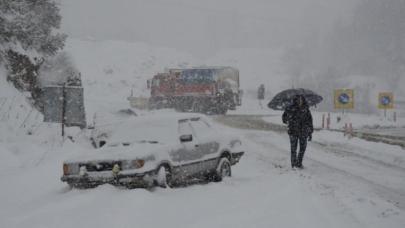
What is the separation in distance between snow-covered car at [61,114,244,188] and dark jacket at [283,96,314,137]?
190 cm

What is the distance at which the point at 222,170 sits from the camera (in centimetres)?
1105

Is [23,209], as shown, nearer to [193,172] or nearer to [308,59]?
[193,172]

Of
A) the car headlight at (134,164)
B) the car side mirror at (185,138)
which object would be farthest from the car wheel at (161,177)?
the car side mirror at (185,138)

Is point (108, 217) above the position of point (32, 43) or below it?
below

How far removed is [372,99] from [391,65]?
7108mm

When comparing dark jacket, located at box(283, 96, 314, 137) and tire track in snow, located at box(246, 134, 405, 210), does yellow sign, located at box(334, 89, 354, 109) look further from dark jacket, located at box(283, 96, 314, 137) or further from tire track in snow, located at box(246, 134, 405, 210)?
dark jacket, located at box(283, 96, 314, 137)

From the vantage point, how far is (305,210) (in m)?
7.84

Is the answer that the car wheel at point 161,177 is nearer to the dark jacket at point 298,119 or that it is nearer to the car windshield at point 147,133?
the car windshield at point 147,133

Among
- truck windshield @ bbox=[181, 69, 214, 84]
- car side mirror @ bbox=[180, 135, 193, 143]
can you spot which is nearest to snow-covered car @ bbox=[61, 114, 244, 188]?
car side mirror @ bbox=[180, 135, 193, 143]

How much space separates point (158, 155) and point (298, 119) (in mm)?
4992

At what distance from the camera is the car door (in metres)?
10.6

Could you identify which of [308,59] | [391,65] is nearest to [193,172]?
[391,65]

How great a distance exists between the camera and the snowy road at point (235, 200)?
7215mm

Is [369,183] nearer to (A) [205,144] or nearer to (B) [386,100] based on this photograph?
(A) [205,144]
